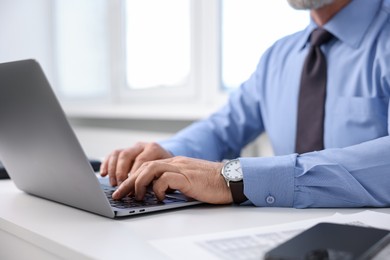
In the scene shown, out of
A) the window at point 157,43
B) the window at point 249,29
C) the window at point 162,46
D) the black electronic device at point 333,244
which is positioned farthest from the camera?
the window at point 157,43

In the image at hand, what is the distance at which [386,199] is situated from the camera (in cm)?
84

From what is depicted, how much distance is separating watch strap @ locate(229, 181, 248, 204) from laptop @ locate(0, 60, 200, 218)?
7 cm

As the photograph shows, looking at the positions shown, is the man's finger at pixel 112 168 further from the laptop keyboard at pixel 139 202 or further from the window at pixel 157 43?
the window at pixel 157 43

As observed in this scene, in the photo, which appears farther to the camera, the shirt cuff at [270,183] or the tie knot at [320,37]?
the tie knot at [320,37]

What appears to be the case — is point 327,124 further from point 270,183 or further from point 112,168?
point 112,168

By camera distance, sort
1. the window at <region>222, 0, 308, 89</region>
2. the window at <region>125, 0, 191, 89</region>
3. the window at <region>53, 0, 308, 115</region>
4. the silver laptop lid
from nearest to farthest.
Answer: the silver laptop lid
the window at <region>222, 0, 308, 89</region>
the window at <region>53, 0, 308, 115</region>
the window at <region>125, 0, 191, 89</region>

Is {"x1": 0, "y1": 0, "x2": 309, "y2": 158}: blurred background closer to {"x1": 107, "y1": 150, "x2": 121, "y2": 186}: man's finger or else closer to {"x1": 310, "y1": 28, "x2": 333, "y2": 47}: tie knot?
{"x1": 310, "y1": 28, "x2": 333, "y2": 47}: tie knot

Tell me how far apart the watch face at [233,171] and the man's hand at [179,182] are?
0.01 m

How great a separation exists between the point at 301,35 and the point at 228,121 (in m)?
0.32

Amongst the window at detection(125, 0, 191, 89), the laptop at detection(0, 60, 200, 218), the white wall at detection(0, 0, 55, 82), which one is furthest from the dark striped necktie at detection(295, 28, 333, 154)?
the white wall at detection(0, 0, 55, 82)

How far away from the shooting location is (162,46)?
245 centimetres

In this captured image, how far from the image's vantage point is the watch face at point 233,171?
829 millimetres

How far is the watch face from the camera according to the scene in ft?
2.72

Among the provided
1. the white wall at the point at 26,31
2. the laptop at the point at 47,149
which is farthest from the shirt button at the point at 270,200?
the white wall at the point at 26,31
